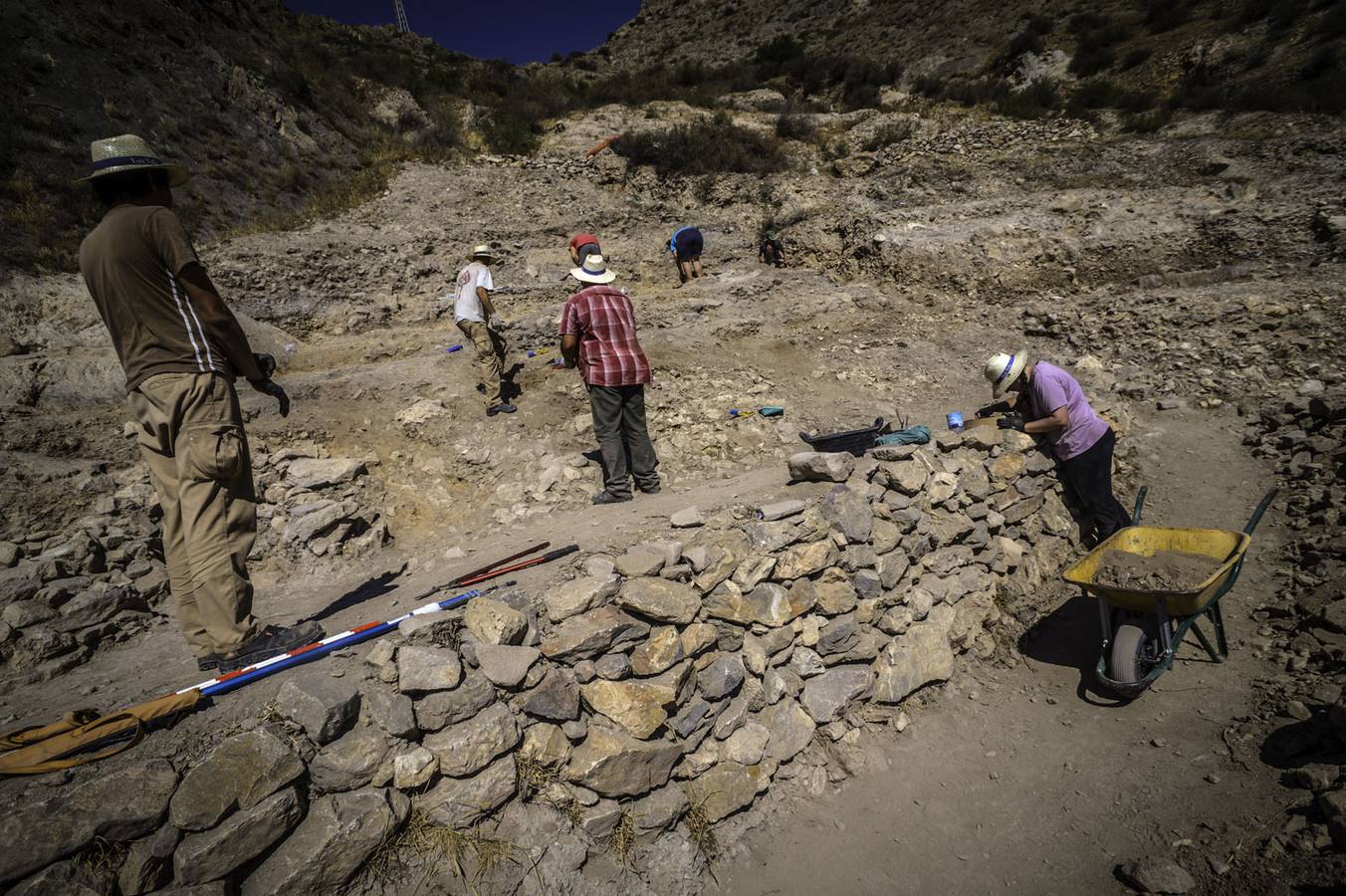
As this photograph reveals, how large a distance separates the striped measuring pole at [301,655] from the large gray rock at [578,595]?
41cm

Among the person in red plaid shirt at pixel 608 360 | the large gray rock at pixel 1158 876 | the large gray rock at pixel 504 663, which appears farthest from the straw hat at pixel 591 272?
the large gray rock at pixel 1158 876

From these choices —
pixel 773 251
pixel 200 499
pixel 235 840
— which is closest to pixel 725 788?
pixel 235 840

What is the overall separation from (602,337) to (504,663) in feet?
8.56

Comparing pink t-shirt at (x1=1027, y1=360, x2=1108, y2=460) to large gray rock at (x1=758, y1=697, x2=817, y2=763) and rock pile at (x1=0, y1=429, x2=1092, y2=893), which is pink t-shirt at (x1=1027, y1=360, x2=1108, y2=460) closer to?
rock pile at (x1=0, y1=429, x2=1092, y2=893)

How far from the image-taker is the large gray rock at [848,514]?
12.6 ft

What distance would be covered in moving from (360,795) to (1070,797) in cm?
365

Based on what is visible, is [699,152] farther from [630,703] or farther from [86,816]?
[86,816]

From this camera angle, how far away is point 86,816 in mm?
1753

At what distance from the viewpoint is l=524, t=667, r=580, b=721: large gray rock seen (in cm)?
269

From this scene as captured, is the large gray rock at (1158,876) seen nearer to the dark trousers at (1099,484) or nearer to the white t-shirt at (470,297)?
the dark trousers at (1099,484)

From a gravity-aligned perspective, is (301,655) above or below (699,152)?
below

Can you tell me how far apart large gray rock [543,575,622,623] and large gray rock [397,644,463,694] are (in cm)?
54

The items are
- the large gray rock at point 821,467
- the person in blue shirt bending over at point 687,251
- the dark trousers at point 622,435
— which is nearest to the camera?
the large gray rock at point 821,467

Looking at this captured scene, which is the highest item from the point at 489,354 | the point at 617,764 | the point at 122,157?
the point at 122,157
